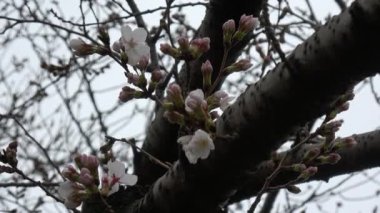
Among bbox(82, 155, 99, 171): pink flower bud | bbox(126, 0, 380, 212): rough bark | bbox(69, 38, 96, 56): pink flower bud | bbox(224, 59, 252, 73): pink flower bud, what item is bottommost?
bbox(126, 0, 380, 212): rough bark

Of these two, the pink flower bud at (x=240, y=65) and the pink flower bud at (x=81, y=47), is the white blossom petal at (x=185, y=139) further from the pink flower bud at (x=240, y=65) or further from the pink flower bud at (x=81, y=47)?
the pink flower bud at (x=81, y=47)

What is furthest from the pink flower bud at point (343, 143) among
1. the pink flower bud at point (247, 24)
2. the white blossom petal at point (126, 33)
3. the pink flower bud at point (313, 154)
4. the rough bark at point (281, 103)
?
the white blossom petal at point (126, 33)

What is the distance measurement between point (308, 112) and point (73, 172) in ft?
1.98

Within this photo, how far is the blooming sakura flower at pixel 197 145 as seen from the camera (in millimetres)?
1112

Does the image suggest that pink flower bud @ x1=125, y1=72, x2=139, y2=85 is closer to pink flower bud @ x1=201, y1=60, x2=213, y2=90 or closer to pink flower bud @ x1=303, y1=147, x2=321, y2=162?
pink flower bud @ x1=201, y1=60, x2=213, y2=90

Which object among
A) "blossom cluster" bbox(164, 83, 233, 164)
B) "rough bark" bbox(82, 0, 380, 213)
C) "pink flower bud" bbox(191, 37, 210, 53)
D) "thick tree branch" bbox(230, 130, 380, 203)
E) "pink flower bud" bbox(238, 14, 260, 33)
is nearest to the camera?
"rough bark" bbox(82, 0, 380, 213)

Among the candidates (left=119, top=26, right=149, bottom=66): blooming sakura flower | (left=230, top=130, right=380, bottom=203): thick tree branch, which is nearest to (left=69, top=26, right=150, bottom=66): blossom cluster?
(left=119, top=26, right=149, bottom=66): blooming sakura flower

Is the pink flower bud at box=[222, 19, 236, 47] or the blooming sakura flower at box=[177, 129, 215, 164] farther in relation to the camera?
the pink flower bud at box=[222, 19, 236, 47]

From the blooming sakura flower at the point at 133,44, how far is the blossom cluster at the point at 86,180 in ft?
0.93

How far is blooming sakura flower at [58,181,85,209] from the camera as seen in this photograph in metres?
1.26

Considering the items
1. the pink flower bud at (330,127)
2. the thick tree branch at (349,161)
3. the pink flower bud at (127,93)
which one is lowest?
the thick tree branch at (349,161)

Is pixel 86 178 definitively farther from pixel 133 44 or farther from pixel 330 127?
pixel 330 127

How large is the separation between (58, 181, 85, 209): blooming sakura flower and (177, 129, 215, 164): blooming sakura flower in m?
0.30

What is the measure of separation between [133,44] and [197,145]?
0.38 meters
